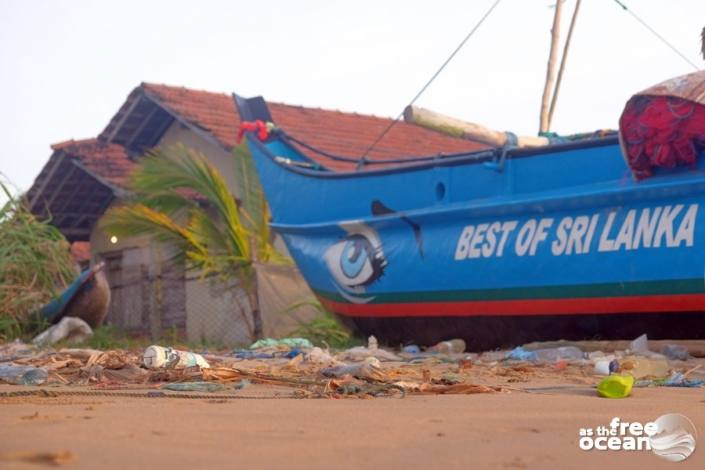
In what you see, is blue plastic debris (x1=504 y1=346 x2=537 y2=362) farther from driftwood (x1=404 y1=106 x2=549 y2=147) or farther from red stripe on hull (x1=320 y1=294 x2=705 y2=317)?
driftwood (x1=404 y1=106 x2=549 y2=147)

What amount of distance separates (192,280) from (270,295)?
3.88m

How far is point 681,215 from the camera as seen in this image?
6184 mm

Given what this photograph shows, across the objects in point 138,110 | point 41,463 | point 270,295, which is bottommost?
point 41,463

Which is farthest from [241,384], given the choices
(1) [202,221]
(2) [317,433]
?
(1) [202,221]

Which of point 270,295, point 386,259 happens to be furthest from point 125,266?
point 386,259

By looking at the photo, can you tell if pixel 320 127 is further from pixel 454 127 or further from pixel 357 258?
pixel 454 127

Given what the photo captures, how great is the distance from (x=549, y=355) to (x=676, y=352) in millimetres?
762

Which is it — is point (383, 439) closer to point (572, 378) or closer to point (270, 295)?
point (572, 378)

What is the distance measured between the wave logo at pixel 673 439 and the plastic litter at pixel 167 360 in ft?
7.97

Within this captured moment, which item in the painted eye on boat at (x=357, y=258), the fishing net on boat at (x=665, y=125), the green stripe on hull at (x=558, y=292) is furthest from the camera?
the painted eye on boat at (x=357, y=258)

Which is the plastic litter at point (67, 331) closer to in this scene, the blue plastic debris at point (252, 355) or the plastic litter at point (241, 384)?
the blue plastic debris at point (252, 355)

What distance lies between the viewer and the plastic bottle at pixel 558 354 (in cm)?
624

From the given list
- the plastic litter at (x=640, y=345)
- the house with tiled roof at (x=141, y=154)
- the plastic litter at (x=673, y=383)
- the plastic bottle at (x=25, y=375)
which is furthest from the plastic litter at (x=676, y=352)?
the house with tiled roof at (x=141, y=154)

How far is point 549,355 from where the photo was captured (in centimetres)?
634
